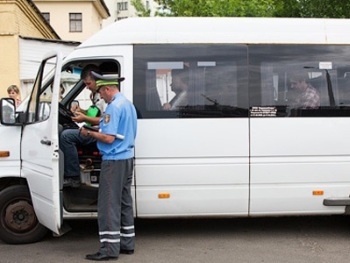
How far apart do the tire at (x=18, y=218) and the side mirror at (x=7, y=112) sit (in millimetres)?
791

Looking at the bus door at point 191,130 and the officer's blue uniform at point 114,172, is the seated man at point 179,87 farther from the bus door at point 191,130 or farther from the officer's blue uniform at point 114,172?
the officer's blue uniform at point 114,172

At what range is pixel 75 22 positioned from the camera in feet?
137

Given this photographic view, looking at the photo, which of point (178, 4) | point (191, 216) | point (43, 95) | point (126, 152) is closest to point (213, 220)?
point (191, 216)

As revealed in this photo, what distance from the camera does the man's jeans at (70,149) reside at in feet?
19.0

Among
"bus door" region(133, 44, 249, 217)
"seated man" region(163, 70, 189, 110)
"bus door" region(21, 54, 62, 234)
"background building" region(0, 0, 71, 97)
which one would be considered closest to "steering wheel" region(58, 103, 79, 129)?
"bus door" region(21, 54, 62, 234)

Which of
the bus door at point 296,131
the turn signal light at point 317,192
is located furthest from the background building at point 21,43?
the turn signal light at point 317,192

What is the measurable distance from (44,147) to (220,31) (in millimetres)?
2472

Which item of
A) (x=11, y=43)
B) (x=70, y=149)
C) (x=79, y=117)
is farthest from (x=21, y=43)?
(x=70, y=149)

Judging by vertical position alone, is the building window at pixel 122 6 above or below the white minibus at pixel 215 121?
above

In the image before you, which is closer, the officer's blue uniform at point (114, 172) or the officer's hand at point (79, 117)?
the officer's blue uniform at point (114, 172)

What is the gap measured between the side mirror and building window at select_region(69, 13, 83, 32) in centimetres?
3698

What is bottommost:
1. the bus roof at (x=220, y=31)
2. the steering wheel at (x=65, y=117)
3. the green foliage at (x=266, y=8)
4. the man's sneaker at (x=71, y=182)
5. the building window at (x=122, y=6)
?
the man's sneaker at (x=71, y=182)

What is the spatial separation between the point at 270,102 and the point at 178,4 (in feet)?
46.5

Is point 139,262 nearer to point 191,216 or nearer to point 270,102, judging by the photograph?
point 191,216
